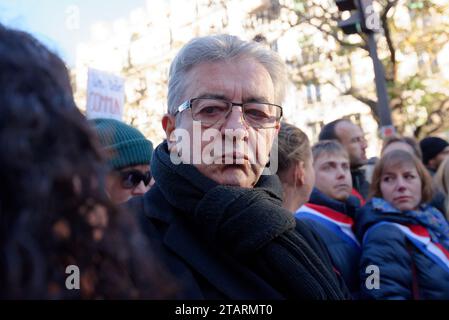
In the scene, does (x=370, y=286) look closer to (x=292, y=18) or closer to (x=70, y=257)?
(x=70, y=257)

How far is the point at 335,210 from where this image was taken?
298 cm

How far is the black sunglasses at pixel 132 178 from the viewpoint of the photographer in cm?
269

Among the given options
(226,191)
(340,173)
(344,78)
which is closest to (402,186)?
(340,173)

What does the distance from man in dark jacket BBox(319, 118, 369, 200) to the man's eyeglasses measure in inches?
99.9

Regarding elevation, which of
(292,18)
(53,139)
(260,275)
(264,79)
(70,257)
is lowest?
(260,275)

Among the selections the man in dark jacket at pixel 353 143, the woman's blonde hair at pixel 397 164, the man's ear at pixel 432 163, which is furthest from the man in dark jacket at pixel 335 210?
the man's ear at pixel 432 163

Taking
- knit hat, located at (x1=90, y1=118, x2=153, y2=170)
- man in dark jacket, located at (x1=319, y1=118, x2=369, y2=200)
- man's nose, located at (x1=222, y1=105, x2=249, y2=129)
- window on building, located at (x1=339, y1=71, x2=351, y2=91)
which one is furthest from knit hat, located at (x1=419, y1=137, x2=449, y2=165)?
window on building, located at (x1=339, y1=71, x2=351, y2=91)

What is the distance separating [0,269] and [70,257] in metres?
0.09

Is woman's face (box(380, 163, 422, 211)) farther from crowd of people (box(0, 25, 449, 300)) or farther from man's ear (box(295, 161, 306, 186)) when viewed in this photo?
man's ear (box(295, 161, 306, 186))

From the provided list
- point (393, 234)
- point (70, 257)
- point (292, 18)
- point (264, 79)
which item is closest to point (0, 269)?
point (70, 257)

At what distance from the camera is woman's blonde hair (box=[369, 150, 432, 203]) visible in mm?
3211

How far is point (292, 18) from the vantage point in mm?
11891

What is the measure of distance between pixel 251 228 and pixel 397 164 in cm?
200

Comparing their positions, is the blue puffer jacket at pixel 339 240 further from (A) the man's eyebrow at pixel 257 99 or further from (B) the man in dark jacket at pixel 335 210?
(A) the man's eyebrow at pixel 257 99
